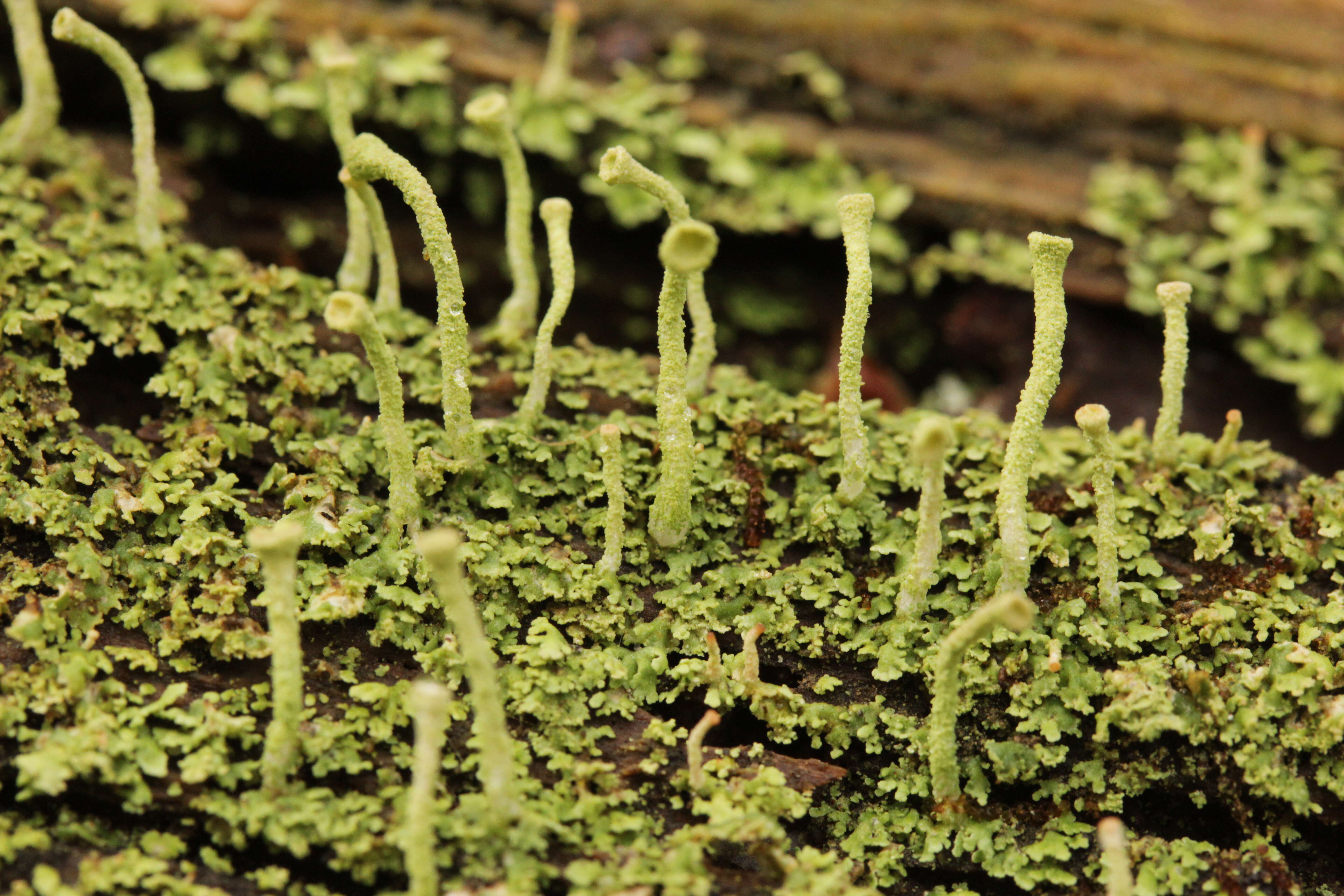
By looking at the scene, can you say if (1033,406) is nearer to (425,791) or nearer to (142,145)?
(425,791)

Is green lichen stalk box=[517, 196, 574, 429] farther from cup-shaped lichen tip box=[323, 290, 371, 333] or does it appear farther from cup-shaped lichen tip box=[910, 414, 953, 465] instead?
cup-shaped lichen tip box=[910, 414, 953, 465]

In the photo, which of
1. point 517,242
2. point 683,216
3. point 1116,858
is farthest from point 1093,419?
point 517,242

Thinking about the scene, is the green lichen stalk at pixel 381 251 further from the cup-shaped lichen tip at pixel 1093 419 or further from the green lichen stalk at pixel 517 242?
the cup-shaped lichen tip at pixel 1093 419

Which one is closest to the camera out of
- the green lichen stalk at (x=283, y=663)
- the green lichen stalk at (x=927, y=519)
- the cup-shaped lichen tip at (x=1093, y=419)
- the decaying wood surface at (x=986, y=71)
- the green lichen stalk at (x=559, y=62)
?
the green lichen stalk at (x=283, y=663)

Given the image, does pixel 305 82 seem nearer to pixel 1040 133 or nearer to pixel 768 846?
pixel 1040 133

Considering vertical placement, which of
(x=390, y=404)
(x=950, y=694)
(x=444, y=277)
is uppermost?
(x=444, y=277)

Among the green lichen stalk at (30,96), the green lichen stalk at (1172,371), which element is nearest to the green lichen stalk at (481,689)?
the green lichen stalk at (1172,371)
